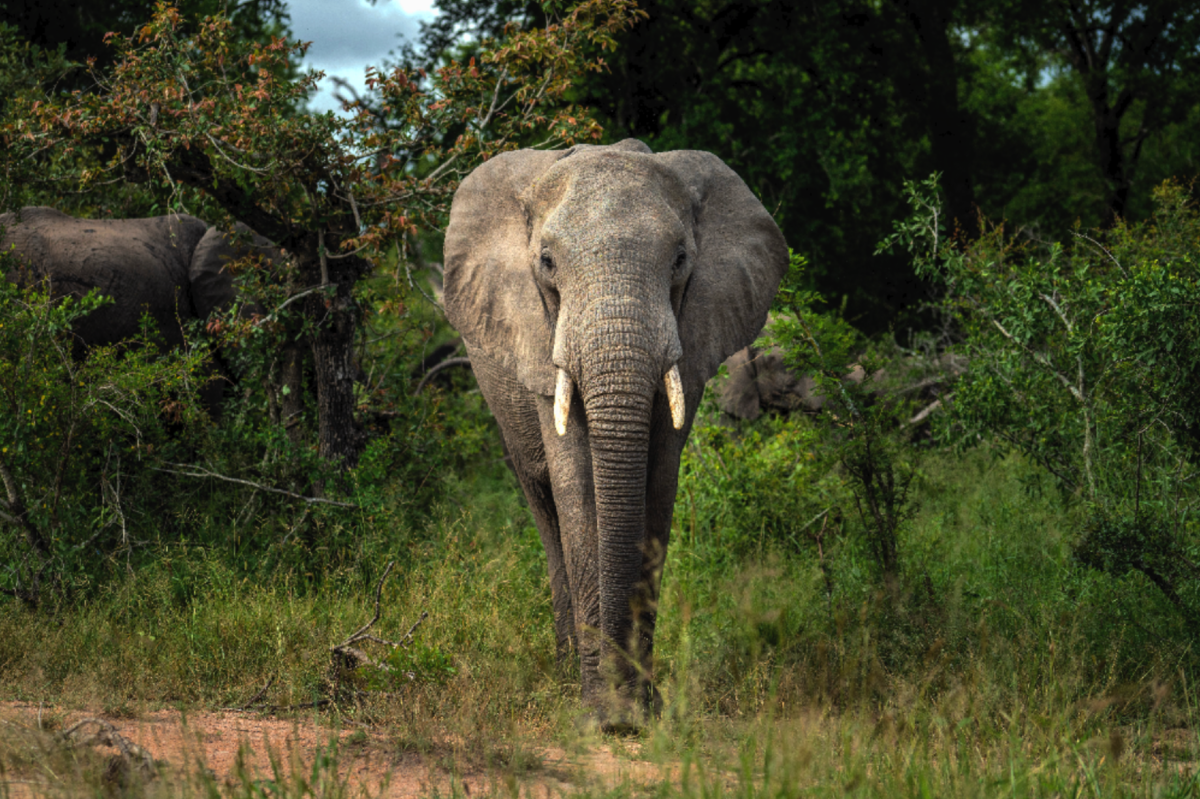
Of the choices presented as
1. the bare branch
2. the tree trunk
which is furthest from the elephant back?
the bare branch

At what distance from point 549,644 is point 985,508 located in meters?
4.55

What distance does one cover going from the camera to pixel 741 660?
17.9ft

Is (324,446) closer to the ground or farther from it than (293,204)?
closer to the ground

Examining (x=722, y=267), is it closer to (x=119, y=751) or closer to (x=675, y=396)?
(x=675, y=396)

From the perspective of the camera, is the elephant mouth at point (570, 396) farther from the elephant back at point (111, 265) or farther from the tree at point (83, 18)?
the tree at point (83, 18)

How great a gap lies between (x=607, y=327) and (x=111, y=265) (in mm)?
5710

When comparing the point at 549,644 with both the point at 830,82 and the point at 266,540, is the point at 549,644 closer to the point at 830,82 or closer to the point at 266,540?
the point at 266,540

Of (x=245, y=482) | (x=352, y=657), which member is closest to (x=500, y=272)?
(x=352, y=657)

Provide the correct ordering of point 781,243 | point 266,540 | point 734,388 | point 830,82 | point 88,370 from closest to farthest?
point 781,243, point 88,370, point 266,540, point 734,388, point 830,82

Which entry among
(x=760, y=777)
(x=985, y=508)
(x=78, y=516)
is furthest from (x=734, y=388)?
(x=760, y=777)

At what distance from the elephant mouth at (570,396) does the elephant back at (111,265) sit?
4535mm

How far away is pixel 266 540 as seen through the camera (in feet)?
23.5

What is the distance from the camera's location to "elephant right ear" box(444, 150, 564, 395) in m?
5.00

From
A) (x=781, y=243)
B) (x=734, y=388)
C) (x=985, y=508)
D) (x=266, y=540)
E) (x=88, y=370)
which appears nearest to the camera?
(x=781, y=243)
